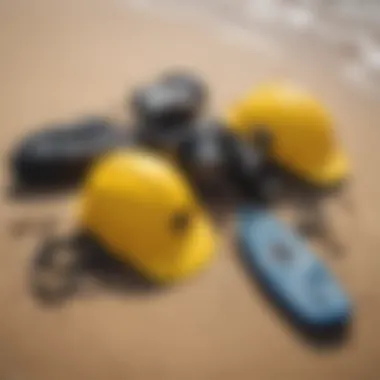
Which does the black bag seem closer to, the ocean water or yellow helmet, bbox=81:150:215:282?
yellow helmet, bbox=81:150:215:282

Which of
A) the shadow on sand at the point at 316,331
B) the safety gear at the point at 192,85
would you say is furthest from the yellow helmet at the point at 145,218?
the safety gear at the point at 192,85

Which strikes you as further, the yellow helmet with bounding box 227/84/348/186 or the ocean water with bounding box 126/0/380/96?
the ocean water with bounding box 126/0/380/96

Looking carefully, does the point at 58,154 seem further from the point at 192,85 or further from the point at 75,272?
the point at 192,85

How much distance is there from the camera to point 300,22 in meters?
1.72

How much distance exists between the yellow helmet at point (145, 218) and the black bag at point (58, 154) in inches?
3.5

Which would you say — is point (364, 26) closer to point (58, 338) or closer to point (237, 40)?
point (237, 40)

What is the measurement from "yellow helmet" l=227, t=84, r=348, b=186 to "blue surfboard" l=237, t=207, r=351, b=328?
0.40ft

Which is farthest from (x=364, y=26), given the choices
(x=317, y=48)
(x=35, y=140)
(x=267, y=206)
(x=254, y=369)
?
(x=254, y=369)

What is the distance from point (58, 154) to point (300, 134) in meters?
0.34

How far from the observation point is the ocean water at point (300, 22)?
5.33 feet

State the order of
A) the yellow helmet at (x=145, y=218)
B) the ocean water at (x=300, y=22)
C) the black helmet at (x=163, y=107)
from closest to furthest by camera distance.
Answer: the yellow helmet at (x=145, y=218), the black helmet at (x=163, y=107), the ocean water at (x=300, y=22)

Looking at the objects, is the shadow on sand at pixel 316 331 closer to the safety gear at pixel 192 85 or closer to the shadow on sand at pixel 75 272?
the shadow on sand at pixel 75 272

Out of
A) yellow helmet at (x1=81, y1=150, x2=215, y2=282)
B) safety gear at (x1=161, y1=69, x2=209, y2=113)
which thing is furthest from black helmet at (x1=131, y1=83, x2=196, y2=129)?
yellow helmet at (x1=81, y1=150, x2=215, y2=282)

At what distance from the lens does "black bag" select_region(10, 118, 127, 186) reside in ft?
3.96
